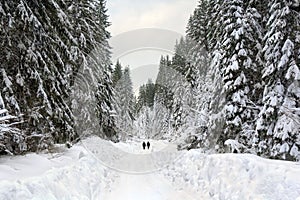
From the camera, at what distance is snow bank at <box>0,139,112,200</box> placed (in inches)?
203

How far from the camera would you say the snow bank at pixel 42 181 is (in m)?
5.17

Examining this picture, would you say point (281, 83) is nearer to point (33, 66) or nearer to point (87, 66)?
point (33, 66)

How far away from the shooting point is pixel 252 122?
13.9 m

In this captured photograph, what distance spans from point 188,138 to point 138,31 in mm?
25281

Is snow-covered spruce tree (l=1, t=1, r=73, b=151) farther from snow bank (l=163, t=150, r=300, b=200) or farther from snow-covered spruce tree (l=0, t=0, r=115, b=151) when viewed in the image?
snow bank (l=163, t=150, r=300, b=200)

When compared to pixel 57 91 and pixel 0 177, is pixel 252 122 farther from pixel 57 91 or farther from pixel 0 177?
pixel 0 177

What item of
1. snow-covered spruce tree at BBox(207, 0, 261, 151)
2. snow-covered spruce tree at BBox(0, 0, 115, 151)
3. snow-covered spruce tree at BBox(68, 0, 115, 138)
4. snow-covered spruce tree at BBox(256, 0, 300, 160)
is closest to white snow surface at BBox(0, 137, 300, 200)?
snow-covered spruce tree at BBox(0, 0, 115, 151)

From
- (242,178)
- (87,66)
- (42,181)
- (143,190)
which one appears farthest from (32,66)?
(87,66)

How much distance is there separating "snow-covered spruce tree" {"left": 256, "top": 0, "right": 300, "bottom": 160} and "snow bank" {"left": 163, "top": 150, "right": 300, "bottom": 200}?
2940mm

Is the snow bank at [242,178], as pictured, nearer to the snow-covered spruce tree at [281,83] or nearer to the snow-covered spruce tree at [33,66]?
the snow-covered spruce tree at [281,83]

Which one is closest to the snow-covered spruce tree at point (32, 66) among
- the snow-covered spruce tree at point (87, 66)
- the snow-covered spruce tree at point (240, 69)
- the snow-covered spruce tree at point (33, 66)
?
the snow-covered spruce tree at point (33, 66)

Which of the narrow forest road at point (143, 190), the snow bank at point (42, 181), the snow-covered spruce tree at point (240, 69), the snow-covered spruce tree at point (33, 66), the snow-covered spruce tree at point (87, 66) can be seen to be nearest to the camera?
the snow bank at point (42, 181)

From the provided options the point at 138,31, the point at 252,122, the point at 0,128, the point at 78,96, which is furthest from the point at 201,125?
the point at 138,31

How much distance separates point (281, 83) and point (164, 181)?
21.5ft
